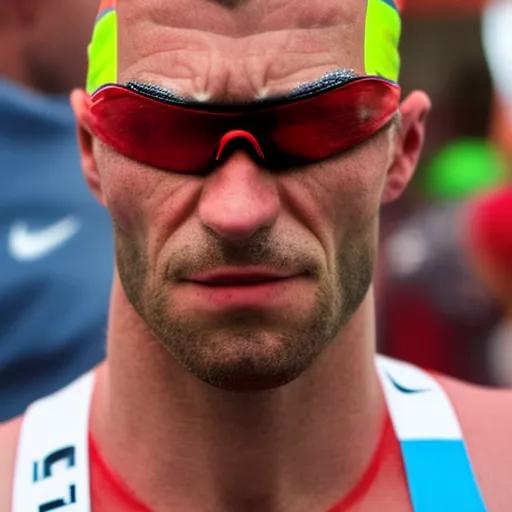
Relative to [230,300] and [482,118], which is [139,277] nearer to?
[230,300]

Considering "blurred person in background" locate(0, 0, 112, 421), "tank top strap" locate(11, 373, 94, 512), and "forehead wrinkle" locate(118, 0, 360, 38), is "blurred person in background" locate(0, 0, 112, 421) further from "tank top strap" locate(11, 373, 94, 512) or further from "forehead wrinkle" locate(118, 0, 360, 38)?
"forehead wrinkle" locate(118, 0, 360, 38)

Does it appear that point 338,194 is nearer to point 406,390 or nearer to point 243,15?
point 243,15

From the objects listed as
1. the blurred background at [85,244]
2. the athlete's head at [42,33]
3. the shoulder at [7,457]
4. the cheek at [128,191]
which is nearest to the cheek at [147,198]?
the cheek at [128,191]

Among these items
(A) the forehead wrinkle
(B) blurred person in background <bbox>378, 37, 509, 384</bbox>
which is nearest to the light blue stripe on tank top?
(A) the forehead wrinkle

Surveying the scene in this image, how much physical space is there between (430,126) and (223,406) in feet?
23.7

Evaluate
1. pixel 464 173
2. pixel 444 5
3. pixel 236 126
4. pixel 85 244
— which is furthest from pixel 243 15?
pixel 444 5

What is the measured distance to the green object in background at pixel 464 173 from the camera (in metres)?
6.31

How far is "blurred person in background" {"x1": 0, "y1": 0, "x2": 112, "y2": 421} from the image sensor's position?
3.18 metres

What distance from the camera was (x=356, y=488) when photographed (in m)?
2.13

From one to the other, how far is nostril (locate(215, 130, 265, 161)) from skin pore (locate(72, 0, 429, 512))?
→ 0.8 inches

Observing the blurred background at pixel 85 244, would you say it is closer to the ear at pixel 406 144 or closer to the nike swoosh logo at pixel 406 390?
the ear at pixel 406 144

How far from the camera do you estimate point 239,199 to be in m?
1.74

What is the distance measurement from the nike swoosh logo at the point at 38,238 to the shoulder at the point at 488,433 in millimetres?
1456

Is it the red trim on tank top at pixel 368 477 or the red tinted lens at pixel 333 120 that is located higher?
the red tinted lens at pixel 333 120
